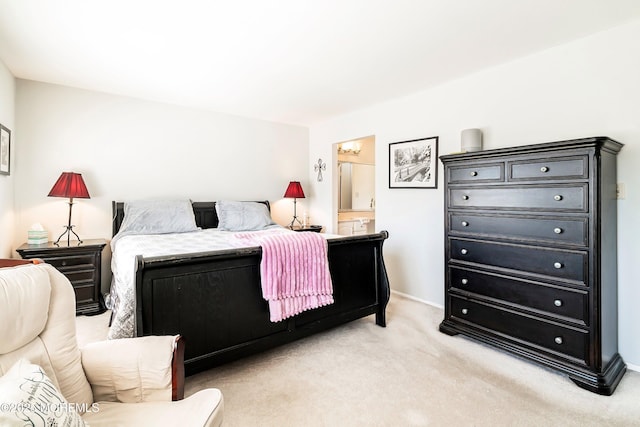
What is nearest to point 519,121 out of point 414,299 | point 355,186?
point 414,299

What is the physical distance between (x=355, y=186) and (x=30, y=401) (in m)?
5.38

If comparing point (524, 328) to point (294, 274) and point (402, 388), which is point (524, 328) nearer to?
point (402, 388)

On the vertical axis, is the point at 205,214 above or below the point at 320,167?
below

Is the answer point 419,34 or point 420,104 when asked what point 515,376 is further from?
point 420,104

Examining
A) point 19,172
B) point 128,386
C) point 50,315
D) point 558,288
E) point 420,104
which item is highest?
point 420,104

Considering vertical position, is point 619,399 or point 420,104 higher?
point 420,104

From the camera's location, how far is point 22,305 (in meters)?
1.14

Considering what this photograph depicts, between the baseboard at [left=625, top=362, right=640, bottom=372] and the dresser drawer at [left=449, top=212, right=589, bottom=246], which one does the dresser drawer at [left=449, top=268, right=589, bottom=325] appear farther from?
the baseboard at [left=625, top=362, right=640, bottom=372]

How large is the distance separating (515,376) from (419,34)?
2504 millimetres

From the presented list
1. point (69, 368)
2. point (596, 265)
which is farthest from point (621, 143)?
point (69, 368)

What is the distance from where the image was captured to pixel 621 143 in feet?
7.61

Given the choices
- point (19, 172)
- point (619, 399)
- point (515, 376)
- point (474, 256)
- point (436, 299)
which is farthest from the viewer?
point (436, 299)

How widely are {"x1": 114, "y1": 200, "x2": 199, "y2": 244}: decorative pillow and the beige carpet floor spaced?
118cm

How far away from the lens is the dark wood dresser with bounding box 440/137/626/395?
2074 mm
